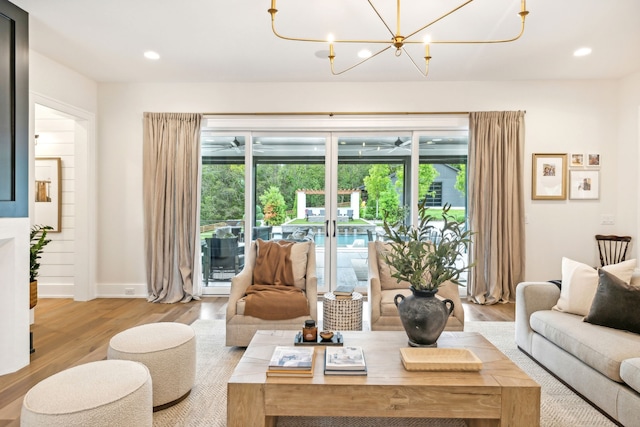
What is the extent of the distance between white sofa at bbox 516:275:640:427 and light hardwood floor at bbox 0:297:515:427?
4.02 ft

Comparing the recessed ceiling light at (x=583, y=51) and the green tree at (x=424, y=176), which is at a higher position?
the recessed ceiling light at (x=583, y=51)

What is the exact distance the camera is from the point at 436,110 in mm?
4766

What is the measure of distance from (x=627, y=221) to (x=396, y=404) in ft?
15.0

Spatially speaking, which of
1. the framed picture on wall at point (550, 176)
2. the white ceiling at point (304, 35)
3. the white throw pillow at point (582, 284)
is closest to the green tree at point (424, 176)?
the white ceiling at point (304, 35)

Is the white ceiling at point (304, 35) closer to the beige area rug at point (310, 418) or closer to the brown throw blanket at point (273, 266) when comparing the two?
the brown throw blanket at point (273, 266)

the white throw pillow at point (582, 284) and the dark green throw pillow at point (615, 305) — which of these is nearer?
the dark green throw pillow at point (615, 305)

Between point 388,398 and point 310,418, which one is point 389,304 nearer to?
point 310,418

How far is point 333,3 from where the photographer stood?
115 inches

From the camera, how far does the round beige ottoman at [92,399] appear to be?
154 cm

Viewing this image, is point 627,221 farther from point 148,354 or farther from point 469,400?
point 148,354

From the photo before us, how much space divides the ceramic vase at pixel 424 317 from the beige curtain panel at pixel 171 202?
3.44 metres

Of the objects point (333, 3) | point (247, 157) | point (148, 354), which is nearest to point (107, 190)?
point (247, 157)

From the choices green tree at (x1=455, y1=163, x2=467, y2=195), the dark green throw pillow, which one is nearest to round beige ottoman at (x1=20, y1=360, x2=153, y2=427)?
the dark green throw pillow

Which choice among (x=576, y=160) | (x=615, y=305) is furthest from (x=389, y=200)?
(x=615, y=305)
